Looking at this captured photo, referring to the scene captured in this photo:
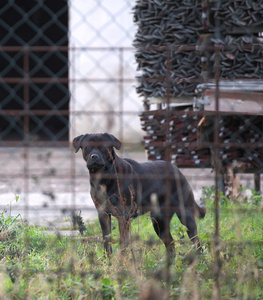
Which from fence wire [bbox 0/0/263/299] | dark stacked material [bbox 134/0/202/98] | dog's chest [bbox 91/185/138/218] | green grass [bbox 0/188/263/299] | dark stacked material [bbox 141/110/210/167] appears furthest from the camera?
dark stacked material [bbox 134/0/202/98]

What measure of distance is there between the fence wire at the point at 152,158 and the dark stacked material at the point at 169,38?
16 mm

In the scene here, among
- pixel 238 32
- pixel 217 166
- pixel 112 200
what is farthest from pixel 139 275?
pixel 238 32

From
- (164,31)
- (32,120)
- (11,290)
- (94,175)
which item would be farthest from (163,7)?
(32,120)

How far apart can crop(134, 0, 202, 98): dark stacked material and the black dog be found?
2.23 m

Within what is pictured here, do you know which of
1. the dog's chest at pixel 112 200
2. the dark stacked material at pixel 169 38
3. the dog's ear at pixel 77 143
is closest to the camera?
the dog's chest at pixel 112 200

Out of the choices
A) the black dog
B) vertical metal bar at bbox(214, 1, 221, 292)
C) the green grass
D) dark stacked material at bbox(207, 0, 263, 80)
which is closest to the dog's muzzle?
the black dog

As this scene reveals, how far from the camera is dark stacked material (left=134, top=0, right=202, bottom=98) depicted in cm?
648

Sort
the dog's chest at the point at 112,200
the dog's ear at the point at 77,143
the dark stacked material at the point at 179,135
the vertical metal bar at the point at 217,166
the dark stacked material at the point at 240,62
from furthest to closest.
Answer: the dark stacked material at the point at 179,135 → the dark stacked material at the point at 240,62 → the dog's ear at the point at 77,143 → the dog's chest at the point at 112,200 → the vertical metal bar at the point at 217,166

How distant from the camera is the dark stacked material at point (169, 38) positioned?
648cm

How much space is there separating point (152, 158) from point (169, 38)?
1.56 meters

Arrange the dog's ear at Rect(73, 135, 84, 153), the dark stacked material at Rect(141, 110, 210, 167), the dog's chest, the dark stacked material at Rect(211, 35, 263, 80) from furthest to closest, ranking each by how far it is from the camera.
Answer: the dark stacked material at Rect(141, 110, 210, 167) < the dark stacked material at Rect(211, 35, 263, 80) < the dog's ear at Rect(73, 135, 84, 153) < the dog's chest

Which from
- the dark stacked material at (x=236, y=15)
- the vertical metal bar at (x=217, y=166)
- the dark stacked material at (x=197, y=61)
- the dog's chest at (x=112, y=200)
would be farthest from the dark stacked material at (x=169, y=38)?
the vertical metal bar at (x=217, y=166)

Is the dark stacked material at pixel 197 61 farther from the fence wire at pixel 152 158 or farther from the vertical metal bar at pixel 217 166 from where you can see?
the vertical metal bar at pixel 217 166

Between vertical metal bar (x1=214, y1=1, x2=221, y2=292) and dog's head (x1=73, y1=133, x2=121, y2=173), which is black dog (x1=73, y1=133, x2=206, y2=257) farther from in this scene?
vertical metal bar (x1=214, y1=1, x2=221, y2=292)
